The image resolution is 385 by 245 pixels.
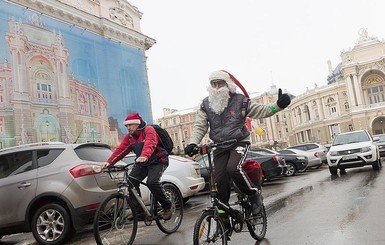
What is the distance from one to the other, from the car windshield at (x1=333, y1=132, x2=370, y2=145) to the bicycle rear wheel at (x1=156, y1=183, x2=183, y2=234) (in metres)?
9.87

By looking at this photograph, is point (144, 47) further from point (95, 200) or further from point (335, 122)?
point (335, 122)

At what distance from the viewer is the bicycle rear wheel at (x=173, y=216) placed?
19.1 ft

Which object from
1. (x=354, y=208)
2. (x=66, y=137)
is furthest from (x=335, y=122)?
(x=354, y=208)

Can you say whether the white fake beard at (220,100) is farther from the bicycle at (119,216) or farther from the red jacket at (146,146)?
the bicycle at (119,216)

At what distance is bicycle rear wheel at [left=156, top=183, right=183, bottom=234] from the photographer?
584 cm

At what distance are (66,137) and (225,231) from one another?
75.7 ft

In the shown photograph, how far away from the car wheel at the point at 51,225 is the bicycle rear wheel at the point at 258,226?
105 inches

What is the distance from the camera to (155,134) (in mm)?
5594

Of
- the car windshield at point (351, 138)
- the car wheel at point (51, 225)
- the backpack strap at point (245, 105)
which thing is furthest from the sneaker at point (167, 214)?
the car windshield at point (351, 138)

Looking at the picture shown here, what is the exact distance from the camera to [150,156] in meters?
5.39

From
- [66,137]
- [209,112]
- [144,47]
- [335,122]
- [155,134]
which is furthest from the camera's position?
[335,122]

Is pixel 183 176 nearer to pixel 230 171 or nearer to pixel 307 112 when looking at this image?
pixel 230 171

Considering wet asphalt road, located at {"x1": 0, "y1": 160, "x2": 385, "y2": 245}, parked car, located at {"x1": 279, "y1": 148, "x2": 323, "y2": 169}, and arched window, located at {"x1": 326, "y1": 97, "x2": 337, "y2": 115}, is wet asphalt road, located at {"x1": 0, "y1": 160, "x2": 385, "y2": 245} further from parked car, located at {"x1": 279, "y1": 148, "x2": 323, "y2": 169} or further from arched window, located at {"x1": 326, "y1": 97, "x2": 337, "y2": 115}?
arched window, located at {"x1": 326, "y1": 97, "x2": 337, "y2": 115}

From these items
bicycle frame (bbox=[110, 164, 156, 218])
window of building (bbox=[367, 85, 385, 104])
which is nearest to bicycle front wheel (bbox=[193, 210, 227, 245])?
bicycle frame (bbox=[110, 164, 156, 218])
